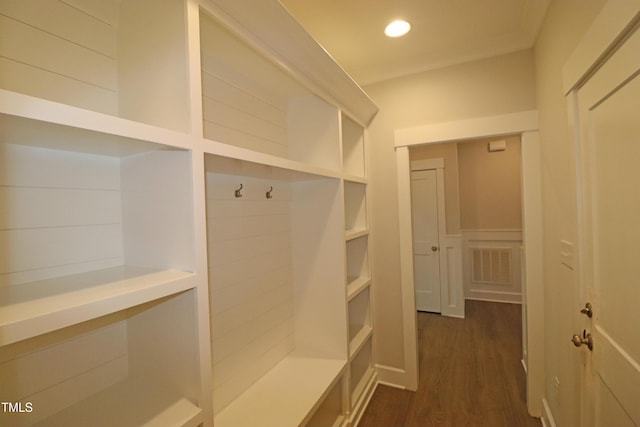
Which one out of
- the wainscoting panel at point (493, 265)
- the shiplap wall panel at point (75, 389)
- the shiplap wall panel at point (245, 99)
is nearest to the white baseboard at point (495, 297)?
the wainscoting panel at point (493, 265)

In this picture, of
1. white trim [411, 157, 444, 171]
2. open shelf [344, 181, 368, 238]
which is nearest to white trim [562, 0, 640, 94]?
open shelf [344, 181, 368, 238]

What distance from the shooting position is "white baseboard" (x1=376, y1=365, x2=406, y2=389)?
8.01ft

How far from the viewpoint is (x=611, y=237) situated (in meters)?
1.07

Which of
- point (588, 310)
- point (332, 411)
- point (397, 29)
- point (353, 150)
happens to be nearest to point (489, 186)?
point (353, 150)

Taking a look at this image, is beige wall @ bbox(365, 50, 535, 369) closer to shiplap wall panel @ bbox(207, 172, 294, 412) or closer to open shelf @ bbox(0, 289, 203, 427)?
shiplap wall panel @ bbox(207, 172, 294, 412)

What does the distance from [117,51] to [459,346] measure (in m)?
3.63

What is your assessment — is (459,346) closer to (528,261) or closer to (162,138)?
(528,261)

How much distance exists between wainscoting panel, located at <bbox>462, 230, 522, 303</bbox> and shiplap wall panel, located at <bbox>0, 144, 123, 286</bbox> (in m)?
4.72

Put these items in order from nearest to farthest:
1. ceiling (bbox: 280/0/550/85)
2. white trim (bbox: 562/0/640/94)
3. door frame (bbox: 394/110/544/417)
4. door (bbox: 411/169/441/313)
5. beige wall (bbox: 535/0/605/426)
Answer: white trim (bbox: 562/0/640/94), beige wall (bbox: 535/0/605/426), ceiling (bbox: 280/0/550/85), door frame (bbox: 394/110/544/417), door (bbox: 411/169/441/313)

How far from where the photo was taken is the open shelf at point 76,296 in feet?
1.79

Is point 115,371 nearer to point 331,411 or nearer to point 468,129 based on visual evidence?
point 331,411

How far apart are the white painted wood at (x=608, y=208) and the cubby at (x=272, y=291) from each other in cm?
119

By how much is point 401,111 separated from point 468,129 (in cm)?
54

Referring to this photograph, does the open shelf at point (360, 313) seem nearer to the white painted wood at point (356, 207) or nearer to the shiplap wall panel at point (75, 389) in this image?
the white painted wood at point (356, 207)
